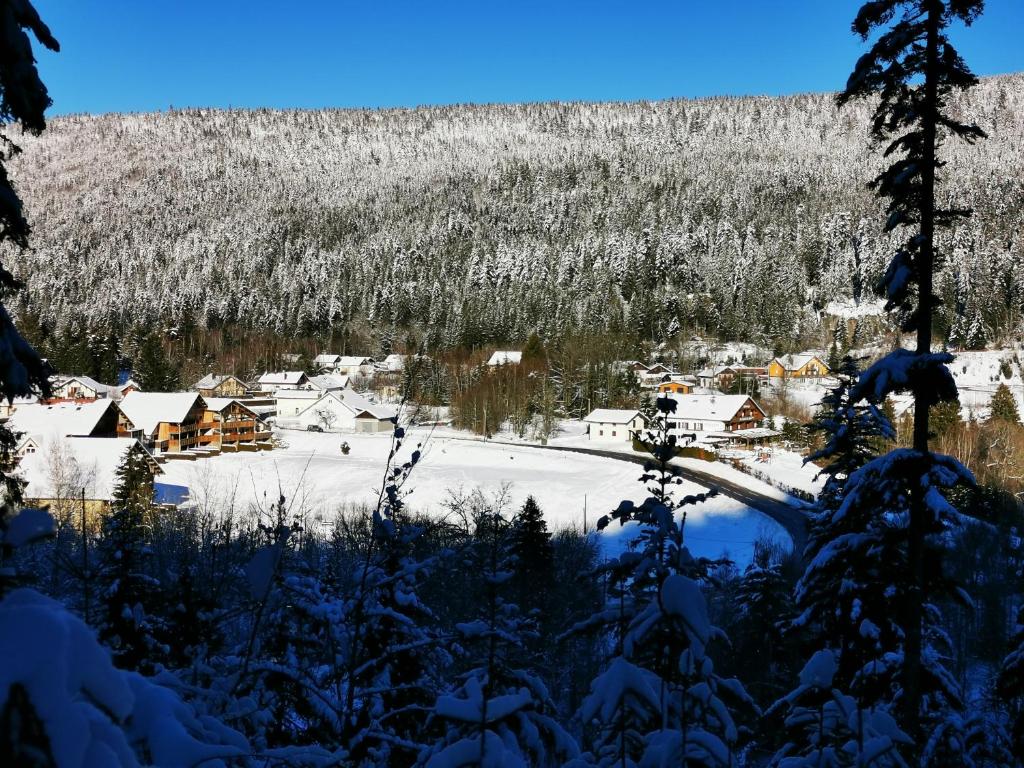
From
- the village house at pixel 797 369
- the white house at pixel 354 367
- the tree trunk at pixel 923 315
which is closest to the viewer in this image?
the tree trunk at pixel 923 315

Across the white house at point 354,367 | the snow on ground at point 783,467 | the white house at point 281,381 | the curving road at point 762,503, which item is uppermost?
the white house at point 354,367

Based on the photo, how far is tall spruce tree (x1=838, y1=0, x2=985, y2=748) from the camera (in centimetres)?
597

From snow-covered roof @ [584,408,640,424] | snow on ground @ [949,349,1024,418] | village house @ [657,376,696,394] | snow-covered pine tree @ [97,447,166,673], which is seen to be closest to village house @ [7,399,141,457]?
snow-covered roof @ [584,408,640,424]

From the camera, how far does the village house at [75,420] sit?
1481 inches

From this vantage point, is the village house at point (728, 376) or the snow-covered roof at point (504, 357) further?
the snow-covered roof at point (504, 357)

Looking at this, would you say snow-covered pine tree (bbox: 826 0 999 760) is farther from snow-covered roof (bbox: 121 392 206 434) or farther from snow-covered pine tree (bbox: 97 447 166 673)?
snow-covered roof (bbox: 121 392 206 434)

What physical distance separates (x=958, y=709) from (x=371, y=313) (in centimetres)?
10877

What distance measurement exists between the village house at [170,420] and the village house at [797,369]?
52816mm

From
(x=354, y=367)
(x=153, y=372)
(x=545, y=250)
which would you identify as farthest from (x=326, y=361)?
(x=545, y=250)


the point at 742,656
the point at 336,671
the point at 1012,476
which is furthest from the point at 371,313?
the point at 336,671

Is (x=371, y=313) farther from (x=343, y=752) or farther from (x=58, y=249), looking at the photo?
(x=343, y=752)

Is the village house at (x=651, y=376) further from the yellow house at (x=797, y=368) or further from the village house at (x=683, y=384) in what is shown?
the yellow house at (x=797, y=368)

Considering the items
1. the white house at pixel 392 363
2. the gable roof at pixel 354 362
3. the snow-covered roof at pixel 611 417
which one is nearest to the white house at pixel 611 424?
the snow-covered roof at pixel 611 417

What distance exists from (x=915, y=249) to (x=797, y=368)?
74376mm
